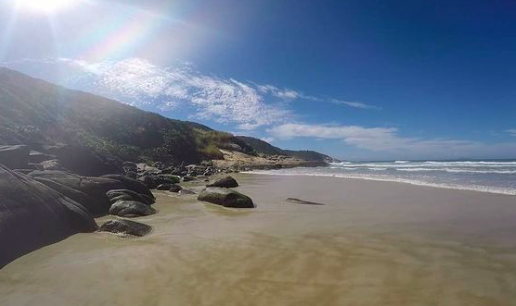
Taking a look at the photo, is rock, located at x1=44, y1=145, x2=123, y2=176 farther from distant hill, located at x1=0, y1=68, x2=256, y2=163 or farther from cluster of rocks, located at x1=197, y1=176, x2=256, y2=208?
distant hill, located at x1=0, y1=68, x2=256, y2=163

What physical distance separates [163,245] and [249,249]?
70.5 inches

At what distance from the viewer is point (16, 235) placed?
652 cm

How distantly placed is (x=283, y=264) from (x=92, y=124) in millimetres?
62517

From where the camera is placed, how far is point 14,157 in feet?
46.2

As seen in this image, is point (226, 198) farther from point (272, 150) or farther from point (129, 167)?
point (272, 150)

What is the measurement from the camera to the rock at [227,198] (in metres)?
13.2

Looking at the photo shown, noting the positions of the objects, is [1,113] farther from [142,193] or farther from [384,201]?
[384,201]

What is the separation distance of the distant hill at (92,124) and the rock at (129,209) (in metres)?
20.5

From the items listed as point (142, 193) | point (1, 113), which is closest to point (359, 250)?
point (142, 193)

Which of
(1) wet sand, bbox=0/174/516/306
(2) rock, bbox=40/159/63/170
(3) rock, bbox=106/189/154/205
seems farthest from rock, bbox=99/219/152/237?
(2) rock, bbox=40/159/63/170

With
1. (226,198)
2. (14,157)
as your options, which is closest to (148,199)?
(226,198)

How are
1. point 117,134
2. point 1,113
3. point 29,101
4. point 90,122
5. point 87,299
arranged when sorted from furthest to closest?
point 117,134
point 90,122
point 29,101
point 1,113
point 87,299

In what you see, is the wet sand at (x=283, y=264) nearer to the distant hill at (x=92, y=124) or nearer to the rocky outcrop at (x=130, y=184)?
the rocky outcrop at (x=130, y=184)

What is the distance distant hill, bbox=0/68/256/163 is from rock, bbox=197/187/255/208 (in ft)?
66.6
